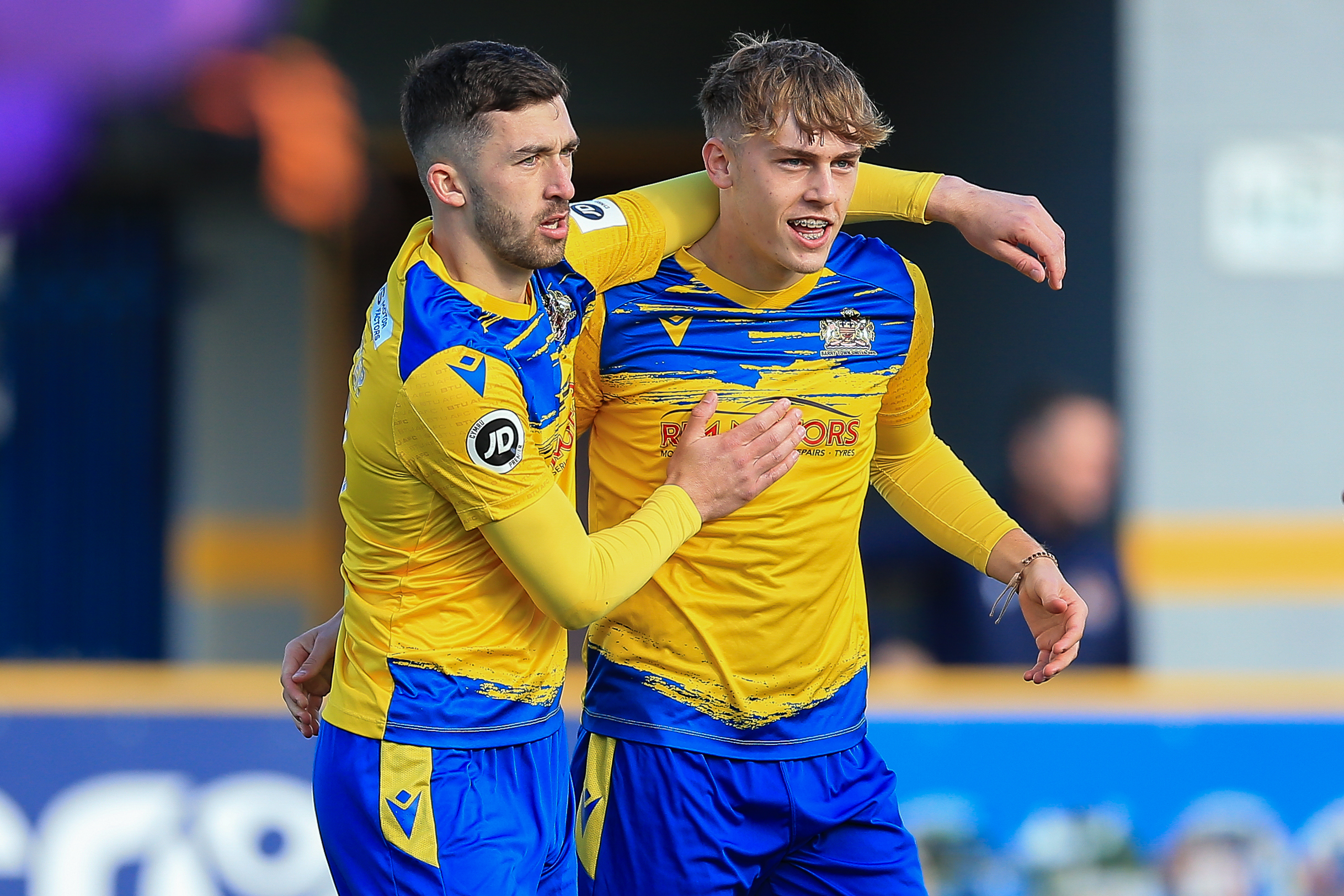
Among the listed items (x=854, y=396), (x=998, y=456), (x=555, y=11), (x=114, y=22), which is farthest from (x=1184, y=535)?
(x=114, y=22)

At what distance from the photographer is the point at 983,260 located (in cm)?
607

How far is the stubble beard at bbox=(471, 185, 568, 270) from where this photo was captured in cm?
193

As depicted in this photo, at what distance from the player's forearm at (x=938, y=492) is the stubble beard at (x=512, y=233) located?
2.56ft

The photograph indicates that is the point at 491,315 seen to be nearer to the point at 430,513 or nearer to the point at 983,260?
the point at 430,513

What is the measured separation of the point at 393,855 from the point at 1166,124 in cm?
402

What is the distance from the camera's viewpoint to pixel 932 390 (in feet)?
20.7

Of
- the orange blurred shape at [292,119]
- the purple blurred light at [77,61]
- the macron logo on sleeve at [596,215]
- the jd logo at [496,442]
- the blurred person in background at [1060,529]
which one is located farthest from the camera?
the orange blurred shape at [292,119]

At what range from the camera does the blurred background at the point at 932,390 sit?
3779 mm

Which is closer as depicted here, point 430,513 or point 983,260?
point 430,513

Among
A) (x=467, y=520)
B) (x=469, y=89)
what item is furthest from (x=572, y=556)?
(x=469, y=89)

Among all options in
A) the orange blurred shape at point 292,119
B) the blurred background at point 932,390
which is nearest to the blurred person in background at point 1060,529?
the blurred background at point 932,390

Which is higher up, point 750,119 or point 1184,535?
point 750,119

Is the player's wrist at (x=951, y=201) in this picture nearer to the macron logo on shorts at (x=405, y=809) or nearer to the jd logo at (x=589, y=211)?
the jd logo at (x=589, y=211)

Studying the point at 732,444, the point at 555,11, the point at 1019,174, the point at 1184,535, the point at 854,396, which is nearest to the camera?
the point at 732,444
